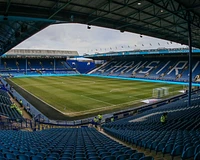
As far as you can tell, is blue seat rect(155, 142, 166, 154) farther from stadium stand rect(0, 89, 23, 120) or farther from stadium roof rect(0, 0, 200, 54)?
stadium stand rect(0, 89, 23, 120)

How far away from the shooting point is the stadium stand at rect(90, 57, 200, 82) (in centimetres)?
5276

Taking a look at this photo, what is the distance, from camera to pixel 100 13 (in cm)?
1249

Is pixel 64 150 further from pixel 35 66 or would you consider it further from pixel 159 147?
pixel 35 66

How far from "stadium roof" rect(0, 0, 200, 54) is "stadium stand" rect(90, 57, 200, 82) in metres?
38.5

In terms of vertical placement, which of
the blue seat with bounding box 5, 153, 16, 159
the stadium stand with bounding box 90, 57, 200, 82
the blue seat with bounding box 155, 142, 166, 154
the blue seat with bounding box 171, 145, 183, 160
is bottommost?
the blue seat with bounding box 155, 142, 166, 154

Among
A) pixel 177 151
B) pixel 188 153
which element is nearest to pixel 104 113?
pixel 177 151

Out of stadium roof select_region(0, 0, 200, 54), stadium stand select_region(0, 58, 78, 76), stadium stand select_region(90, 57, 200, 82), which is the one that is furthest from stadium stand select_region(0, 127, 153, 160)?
stadium stand select_region(0, 58, 78, 76)

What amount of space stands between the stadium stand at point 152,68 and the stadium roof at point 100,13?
126 feet

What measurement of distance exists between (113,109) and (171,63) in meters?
43.9

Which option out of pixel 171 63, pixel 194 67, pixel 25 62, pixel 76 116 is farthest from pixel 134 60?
pixel 76 116

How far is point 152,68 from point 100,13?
169ft

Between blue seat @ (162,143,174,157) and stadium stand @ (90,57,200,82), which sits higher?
stadium stand @ (90,57,200,82)

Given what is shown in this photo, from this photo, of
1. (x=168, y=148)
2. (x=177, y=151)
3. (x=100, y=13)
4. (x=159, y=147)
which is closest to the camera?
(x=177, y=151)

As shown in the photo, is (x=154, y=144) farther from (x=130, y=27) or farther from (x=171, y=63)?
(x=171, y=63)
